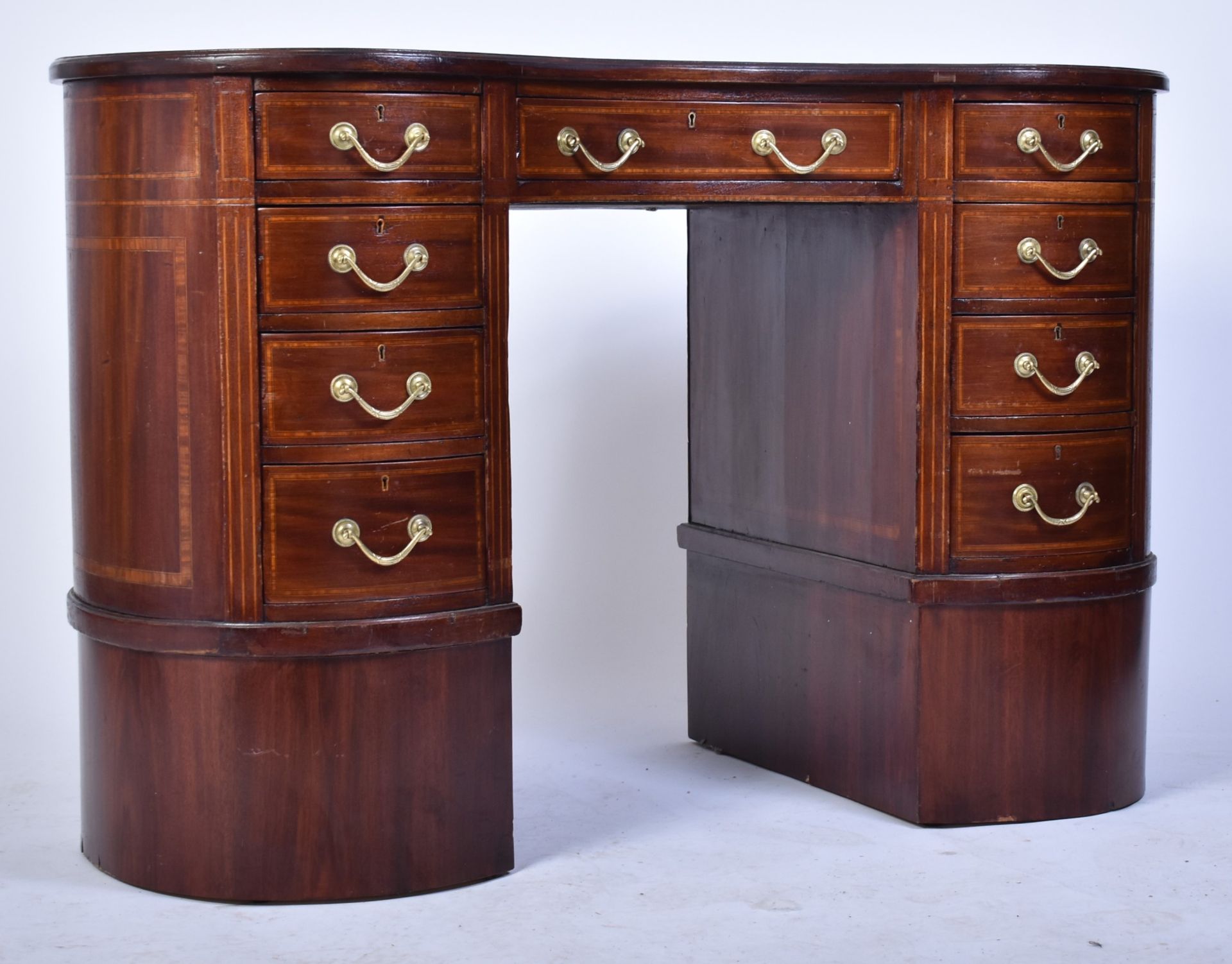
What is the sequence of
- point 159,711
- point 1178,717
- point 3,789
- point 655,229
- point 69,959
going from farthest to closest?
point 655,229, point 1178,717, point 3,789, point 159,711, point 69,959

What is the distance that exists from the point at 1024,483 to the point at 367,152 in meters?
1.24

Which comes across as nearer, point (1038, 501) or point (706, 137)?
point (706, 137)

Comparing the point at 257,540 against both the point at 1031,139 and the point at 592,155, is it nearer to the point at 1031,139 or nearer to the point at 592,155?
the point at 592,155

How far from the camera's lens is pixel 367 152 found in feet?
10.8

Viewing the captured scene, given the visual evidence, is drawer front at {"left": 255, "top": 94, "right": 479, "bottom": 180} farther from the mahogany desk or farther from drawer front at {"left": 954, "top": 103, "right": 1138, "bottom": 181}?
drawer front at {"left": 954, "top": 103, "right": 1138, "bottom": 181}

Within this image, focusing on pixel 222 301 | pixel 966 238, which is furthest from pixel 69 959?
pixel 966 238

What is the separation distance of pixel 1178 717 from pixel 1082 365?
1130mm

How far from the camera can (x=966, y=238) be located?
144 inches

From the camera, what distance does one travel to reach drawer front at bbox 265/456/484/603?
10.9ft

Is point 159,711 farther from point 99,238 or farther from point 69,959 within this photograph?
point 99,238

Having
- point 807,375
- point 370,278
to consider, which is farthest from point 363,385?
point 807,375

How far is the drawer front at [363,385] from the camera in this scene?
3.30 m

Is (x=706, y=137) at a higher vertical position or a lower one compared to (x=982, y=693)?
higher

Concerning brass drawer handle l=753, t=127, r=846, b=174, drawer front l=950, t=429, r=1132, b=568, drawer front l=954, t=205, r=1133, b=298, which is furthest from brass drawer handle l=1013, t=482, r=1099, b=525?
brass drawer handle l=753, t=127, r=846, b=174
